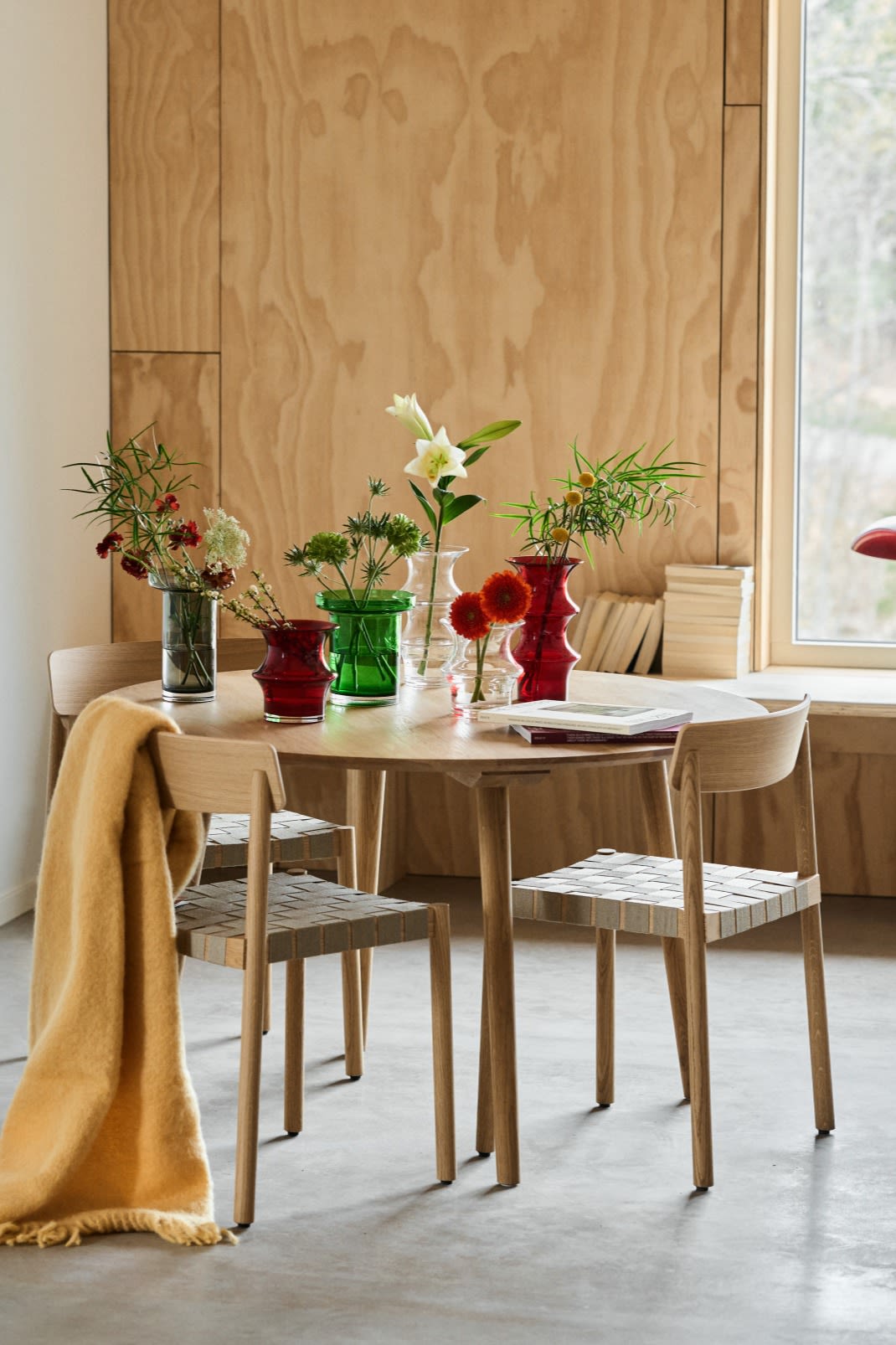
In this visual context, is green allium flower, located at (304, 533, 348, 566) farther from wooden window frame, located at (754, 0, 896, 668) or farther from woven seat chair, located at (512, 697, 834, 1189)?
wooden window frame, located at (754, 0, 896, 668)

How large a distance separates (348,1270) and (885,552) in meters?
1.43

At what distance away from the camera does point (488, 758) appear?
2445 mm

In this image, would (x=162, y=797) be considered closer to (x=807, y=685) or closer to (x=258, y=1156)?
(x=258, y=1156)

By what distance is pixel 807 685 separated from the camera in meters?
4.35

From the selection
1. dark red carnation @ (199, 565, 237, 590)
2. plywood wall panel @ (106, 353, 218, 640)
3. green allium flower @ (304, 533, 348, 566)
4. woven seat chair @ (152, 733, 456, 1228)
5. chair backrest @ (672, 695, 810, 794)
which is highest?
plywood wall panel @ (106, 353, 218, 640)

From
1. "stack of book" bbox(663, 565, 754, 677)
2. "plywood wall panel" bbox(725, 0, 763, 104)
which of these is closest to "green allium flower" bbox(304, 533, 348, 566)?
"stack of book" bbox(663, 565, 754, 677)

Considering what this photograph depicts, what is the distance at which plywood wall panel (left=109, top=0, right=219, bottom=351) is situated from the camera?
465 centimetres

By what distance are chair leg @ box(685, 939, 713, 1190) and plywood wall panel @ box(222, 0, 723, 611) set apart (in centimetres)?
218

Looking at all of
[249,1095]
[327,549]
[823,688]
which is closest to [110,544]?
[327,549]

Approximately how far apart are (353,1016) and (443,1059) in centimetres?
46

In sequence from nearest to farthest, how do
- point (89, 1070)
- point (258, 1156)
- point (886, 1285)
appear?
point (886, 1285), point (89, 1070), point (258, 1156)

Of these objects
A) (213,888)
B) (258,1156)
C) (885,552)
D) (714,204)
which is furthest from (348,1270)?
(714,204)

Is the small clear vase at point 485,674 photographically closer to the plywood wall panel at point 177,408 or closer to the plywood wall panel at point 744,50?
the plywood wall panel at point 177,408

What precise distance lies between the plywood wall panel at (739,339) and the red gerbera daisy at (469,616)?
1.95m
